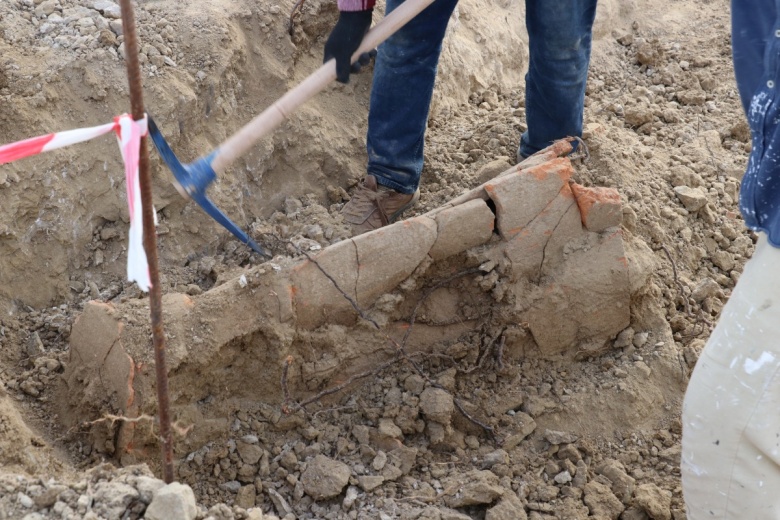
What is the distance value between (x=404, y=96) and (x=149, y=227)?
168 cm

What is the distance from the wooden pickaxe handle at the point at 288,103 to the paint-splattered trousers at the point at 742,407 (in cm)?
137

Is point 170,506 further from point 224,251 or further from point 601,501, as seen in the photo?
point 224,251

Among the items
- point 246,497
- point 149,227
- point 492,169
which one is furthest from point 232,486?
point 492,169

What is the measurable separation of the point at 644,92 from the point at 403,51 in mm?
1944

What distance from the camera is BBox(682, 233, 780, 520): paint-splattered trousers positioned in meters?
1.97

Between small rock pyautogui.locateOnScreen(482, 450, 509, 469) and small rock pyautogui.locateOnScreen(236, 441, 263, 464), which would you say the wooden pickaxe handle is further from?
small rock pyautogui.locateOnScreen(482, 450, 509, 469)

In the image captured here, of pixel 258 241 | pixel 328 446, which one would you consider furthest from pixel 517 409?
pixel 258 241

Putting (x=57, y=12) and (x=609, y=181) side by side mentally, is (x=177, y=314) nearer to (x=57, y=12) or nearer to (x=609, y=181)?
(x=57, y=12)

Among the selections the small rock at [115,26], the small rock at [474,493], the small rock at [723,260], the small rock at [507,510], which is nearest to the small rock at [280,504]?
the small rock at [474,493]

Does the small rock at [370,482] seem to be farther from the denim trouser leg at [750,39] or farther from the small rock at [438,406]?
the denim trouser leg at [750,39]

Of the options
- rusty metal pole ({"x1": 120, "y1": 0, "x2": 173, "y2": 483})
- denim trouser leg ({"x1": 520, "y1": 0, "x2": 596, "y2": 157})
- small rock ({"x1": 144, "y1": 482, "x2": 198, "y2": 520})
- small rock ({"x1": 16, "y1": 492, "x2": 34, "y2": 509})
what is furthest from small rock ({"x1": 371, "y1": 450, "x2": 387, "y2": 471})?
denim trouser leg ({"x1": 520, "y1": 0, "x2": 596, "y2": 157})

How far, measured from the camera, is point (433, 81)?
11.4 feet

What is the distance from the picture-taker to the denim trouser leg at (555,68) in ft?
10.7

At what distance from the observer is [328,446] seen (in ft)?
9.38
